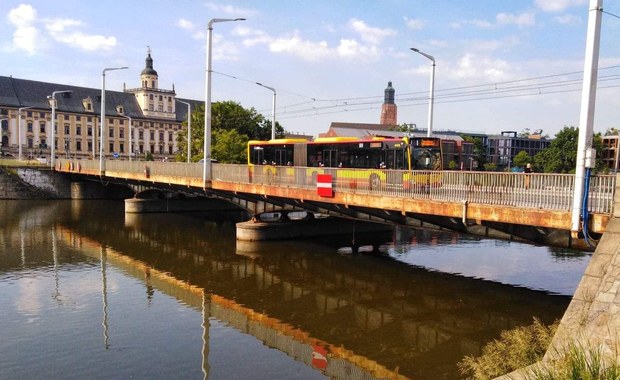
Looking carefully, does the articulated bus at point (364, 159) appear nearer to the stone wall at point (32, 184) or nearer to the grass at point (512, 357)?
the grass at point (512, 357)

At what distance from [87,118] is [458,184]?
11479 cm

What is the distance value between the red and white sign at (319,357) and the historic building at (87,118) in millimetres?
83196

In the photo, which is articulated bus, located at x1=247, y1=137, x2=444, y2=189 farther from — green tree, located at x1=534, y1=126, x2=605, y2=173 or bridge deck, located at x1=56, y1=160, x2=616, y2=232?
green tree, located at x1=534, y1=126, x2=605, y2=173

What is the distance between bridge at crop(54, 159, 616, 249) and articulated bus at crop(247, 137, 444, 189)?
65mm

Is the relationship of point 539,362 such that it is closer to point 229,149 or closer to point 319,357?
point 319,357

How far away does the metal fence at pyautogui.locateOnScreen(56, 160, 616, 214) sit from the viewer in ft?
45.2

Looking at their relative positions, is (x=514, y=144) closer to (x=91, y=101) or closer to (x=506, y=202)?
(x=91, y=101)

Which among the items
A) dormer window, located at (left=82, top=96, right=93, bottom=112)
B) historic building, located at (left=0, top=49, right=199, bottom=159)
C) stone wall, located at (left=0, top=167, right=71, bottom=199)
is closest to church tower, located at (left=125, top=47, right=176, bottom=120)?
historic building, located at (left=0, top=49, right=199, bottom=159)

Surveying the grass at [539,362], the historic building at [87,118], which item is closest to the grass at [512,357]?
the grass at [539,362]

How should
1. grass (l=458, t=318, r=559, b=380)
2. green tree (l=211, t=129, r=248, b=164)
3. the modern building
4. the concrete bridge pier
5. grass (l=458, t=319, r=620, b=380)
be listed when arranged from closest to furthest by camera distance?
grass (l=458, t=319, r=620, b=380) → grass (l=458, t=318, r=559, b=380) → green tree (l=211, t=129, r=248, b=164) → the concrete bridge pier → the modern building

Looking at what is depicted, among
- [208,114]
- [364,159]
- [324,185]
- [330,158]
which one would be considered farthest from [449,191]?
[208,114]

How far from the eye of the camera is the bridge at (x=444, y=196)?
13914 millimetres

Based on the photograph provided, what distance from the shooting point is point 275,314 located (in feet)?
58.3

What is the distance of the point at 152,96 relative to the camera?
416 ft
